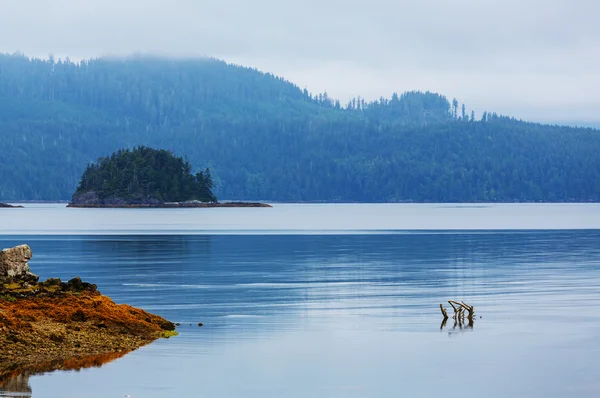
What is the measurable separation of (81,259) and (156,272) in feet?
47.2

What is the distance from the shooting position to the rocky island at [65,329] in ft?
90.2

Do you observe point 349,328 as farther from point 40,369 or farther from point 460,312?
point 40,369

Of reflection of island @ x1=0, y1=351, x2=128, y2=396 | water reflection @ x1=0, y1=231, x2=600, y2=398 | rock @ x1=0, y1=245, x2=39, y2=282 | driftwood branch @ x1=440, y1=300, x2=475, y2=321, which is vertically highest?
rock @ x1=0, y1=245, x2=39, y2=282

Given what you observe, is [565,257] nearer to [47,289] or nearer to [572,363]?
[47,289]

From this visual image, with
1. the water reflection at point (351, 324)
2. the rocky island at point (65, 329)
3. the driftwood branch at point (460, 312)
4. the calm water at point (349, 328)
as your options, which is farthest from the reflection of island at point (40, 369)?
the driftwood branch at point (460, 312)

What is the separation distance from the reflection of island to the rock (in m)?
14.5

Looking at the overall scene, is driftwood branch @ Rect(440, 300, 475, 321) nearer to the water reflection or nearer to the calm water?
the water reflection

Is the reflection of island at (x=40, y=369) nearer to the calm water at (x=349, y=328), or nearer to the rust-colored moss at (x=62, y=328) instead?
the rust-colored moss at (x=62, y=328)

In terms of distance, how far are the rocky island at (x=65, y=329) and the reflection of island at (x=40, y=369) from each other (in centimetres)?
2

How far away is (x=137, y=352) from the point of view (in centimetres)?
2909

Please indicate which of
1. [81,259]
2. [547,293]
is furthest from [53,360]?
[81,259]

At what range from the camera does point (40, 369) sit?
85.7 feet

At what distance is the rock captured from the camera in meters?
42.0

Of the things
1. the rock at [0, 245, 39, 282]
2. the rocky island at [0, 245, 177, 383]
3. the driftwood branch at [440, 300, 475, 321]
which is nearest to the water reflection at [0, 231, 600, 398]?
the driftwood branch at [440, 300, 475, 321]
